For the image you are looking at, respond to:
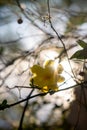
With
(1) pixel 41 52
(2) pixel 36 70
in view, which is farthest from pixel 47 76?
(1) pixel 41 52

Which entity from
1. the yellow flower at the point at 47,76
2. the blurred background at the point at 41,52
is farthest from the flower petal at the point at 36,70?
the blurred background at the point at 41,52

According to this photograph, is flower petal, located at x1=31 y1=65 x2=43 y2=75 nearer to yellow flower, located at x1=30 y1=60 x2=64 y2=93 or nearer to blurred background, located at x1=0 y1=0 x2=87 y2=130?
yellow flower, located at x1=30 y1=60 x2=64 y2=93

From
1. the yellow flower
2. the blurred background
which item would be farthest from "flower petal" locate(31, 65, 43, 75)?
the blurred background

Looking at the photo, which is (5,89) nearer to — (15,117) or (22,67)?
(22,67)

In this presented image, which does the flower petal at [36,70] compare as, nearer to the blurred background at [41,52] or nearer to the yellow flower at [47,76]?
the yellow flower at [47,76]

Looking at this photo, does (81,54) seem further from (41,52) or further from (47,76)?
(41,52)

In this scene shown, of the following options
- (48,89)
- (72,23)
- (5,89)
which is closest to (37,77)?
(48,89)
